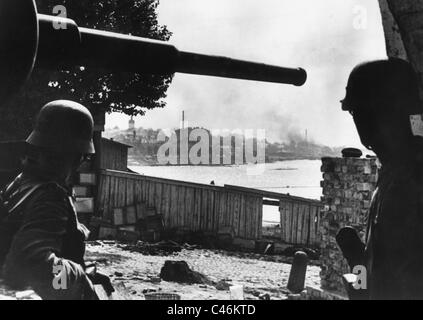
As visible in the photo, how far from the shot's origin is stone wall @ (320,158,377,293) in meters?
7.32

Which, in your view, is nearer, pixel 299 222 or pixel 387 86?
pixel 387 86

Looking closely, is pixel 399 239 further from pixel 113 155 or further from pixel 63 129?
pixel 113 155

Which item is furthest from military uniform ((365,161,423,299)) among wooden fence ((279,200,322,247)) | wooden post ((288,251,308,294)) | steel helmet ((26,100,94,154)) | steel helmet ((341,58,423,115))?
wooden fence ((279,200,322,247))

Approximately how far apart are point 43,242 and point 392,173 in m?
1.39

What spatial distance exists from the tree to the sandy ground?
16.5ft

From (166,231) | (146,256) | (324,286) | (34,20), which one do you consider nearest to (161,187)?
(166,231)

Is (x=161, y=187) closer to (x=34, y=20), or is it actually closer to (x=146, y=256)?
(x=146, y=256)

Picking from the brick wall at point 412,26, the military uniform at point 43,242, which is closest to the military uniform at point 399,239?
the brick wall at point 412,26

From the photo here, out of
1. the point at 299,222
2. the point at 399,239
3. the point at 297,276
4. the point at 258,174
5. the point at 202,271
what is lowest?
the point at 202,271

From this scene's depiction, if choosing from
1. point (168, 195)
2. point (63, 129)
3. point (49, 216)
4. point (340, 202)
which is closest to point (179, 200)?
point (168, 195)

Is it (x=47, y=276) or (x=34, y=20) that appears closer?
(x=34, y=20)

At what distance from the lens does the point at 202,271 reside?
12.2m

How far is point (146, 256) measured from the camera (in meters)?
13.9
